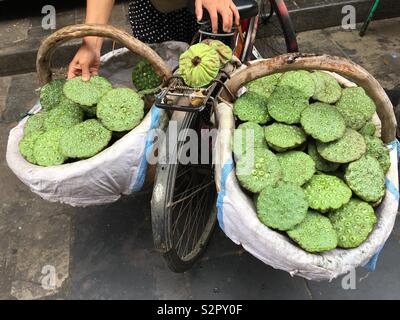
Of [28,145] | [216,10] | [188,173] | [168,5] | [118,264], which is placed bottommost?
[118,264]

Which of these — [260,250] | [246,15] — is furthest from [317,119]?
[246,15]

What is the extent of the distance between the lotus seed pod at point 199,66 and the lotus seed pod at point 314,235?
703 millimetres

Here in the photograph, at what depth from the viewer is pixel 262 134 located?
1.74 meters

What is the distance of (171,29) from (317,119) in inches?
48.3

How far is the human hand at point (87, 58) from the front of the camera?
1.89 metres

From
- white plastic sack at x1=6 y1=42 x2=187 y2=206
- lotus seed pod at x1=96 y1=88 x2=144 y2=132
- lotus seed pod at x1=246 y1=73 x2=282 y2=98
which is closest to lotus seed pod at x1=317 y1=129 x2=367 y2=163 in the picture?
lotus seed pod at x1=246 y1=73 x2=282 y2=98

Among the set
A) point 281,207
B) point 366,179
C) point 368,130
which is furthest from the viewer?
point 368,130

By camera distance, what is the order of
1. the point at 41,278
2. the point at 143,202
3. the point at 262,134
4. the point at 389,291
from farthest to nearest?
the point at 143,202
the point at 41,278
the point at 389,291
the point at 262,134

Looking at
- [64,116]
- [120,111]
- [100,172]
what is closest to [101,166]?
[100,172]

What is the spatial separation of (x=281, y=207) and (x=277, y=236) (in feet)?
0.36

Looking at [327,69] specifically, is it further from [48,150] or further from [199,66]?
[48,150]

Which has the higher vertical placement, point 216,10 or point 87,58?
point 216,10

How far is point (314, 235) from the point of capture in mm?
1531

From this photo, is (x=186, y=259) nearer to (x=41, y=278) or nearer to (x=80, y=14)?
(x=41, y=278)
